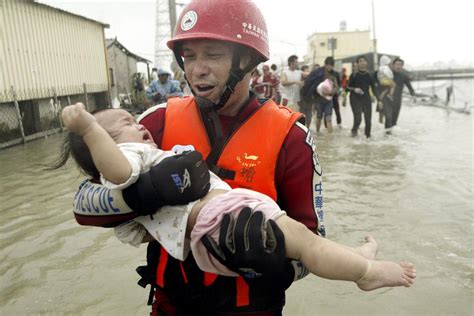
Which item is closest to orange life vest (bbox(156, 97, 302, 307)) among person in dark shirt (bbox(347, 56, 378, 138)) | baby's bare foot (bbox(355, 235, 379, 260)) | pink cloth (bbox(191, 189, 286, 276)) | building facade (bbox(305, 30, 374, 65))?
pink cloth (bbox(191, 189, 286, 276))

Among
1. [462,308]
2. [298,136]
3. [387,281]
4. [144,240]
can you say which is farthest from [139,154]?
[462,308]

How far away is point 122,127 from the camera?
177cm

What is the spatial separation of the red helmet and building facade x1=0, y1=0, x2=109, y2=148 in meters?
9.92

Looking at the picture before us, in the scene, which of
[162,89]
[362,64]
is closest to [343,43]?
[362,64]

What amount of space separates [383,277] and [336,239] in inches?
107

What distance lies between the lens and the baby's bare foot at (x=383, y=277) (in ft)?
4.98

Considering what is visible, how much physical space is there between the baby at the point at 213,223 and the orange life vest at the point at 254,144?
3.6 inches

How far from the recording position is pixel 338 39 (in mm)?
70938

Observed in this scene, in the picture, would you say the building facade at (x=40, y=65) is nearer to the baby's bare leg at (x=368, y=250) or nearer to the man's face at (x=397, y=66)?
the man's face at (x=397, y=66)

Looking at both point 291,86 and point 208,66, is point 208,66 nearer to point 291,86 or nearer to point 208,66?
point 208,66

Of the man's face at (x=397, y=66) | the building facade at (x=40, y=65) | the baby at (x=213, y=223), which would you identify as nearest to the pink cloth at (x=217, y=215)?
the baby at (x=213, y=223)

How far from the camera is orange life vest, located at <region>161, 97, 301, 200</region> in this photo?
159 cm

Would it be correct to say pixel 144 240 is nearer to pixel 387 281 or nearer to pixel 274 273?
pixel 274 273

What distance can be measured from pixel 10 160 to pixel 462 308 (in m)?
8.66
